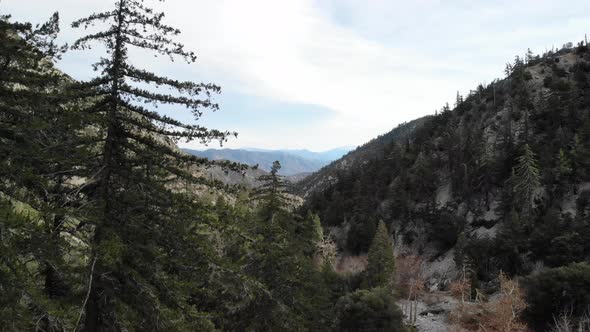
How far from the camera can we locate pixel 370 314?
36.8 metres

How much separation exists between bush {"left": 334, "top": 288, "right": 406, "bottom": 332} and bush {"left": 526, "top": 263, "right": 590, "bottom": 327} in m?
11.4

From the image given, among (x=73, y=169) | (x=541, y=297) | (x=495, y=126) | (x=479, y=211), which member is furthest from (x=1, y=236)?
(x=495, y=126)

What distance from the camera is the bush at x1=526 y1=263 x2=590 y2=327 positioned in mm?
32594

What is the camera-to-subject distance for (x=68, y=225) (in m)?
10.1

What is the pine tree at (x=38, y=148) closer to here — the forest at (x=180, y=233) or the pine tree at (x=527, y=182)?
the forest at (x=180, y=233)

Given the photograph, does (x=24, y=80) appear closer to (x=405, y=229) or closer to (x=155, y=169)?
(x=155, y=169)

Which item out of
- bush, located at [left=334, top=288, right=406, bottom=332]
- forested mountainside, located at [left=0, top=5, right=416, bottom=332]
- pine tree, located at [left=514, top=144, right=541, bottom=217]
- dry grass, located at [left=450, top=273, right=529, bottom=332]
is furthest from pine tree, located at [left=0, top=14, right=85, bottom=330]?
pine tree, located at [left=514, top=144, right=541, bottom=217]

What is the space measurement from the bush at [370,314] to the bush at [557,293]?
37.5ft

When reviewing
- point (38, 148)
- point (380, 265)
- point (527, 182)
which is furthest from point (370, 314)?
point (527, 182)

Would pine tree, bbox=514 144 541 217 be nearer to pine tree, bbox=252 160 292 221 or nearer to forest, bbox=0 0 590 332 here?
forest, bbox=0 0 590 332

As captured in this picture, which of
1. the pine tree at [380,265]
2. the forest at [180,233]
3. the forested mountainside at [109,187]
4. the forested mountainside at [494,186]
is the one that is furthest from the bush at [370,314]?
the forested mountainside at [109,187]

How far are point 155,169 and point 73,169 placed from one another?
202cm

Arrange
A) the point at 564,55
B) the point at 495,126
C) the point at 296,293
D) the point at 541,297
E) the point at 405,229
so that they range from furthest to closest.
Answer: the point at 564,55 < the point at 495,126 < the point at 405,229 < the point at 541,297 < the point at 296,293

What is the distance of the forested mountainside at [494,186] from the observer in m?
61.0
